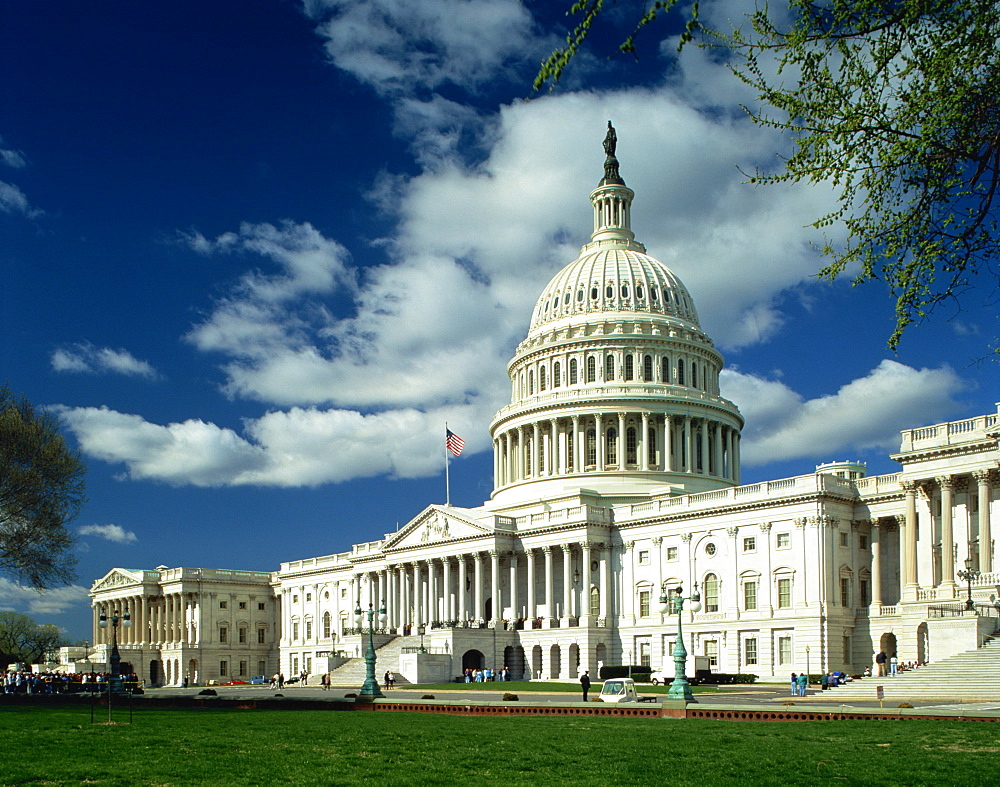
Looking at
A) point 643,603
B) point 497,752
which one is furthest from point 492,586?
point 497,752

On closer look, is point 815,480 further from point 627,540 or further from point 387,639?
point 387,639

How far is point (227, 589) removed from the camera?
144375 millimetres

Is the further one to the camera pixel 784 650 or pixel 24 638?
pixel 24 638

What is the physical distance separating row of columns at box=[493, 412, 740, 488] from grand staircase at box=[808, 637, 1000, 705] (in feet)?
180

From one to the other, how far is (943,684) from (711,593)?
38.5 metres

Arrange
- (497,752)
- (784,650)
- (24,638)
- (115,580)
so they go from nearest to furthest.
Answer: (497,752)
(784,650)
(115,580)
(24,638)

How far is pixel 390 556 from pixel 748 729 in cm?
8584

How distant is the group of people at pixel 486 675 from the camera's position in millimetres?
93431

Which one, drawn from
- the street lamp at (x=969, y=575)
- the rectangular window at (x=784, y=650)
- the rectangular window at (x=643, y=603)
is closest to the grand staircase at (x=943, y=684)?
the street lamp at (x=969, y=575)

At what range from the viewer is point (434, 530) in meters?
113

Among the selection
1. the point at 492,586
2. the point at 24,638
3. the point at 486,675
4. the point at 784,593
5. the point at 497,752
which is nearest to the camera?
the point at 497,752

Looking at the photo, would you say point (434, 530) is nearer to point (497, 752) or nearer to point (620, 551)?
point (620, 551)

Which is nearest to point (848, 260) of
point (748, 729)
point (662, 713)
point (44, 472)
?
point (748, 729)

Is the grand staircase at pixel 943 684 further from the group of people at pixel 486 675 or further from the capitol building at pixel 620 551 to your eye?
the group of people at pixel 486 675
